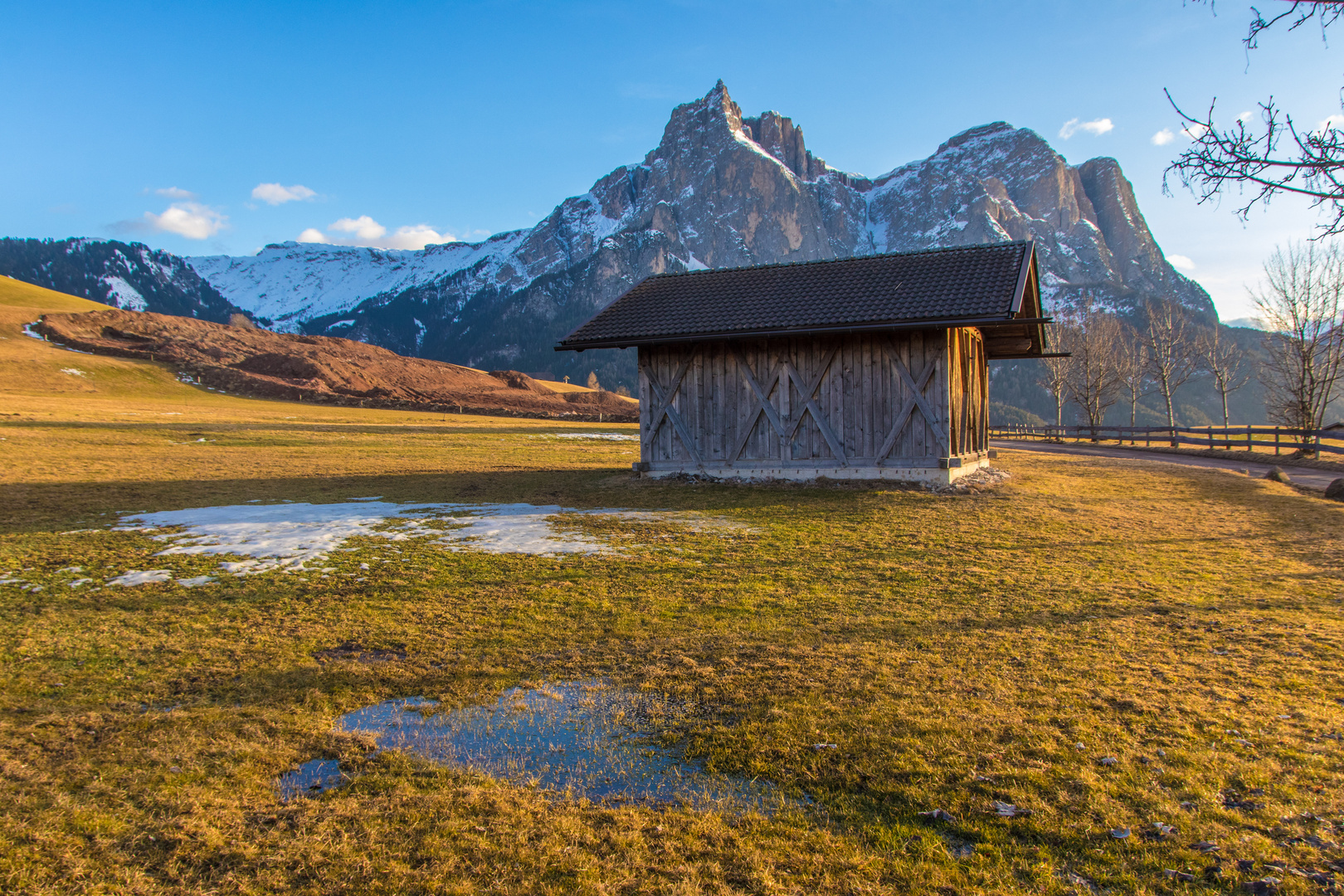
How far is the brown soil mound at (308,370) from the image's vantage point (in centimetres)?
5897

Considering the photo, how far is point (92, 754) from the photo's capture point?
13.9ft

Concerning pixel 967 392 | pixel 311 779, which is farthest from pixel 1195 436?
pixel 311 779

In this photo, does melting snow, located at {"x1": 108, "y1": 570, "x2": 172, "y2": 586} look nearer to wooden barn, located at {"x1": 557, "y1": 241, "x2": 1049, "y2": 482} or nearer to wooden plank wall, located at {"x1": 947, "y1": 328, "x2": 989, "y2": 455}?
wooden barn, located at {"x1": 557, "y1": 241, "x2": 1049, "y2": 482}

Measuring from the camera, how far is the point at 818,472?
53.3 feet

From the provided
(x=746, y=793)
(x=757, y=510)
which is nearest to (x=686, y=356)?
(x=757, y=510)

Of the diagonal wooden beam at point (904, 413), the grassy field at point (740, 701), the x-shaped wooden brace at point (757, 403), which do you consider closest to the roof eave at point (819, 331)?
the x-shaped wooden brace at point (757, 403)

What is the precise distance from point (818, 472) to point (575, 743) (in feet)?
41.1

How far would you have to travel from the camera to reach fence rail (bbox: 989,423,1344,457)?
2419 centimetres

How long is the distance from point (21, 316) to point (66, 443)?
62.5m

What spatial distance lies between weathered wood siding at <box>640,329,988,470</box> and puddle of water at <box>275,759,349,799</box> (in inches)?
527

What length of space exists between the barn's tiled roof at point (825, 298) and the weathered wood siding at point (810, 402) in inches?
24.9

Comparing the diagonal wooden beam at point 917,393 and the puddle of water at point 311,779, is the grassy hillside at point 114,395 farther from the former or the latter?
the puddle of water at point 311,779

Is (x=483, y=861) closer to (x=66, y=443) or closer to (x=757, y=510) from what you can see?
(x=757, y=510)

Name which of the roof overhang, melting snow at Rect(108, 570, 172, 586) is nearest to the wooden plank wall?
the roof overhang
